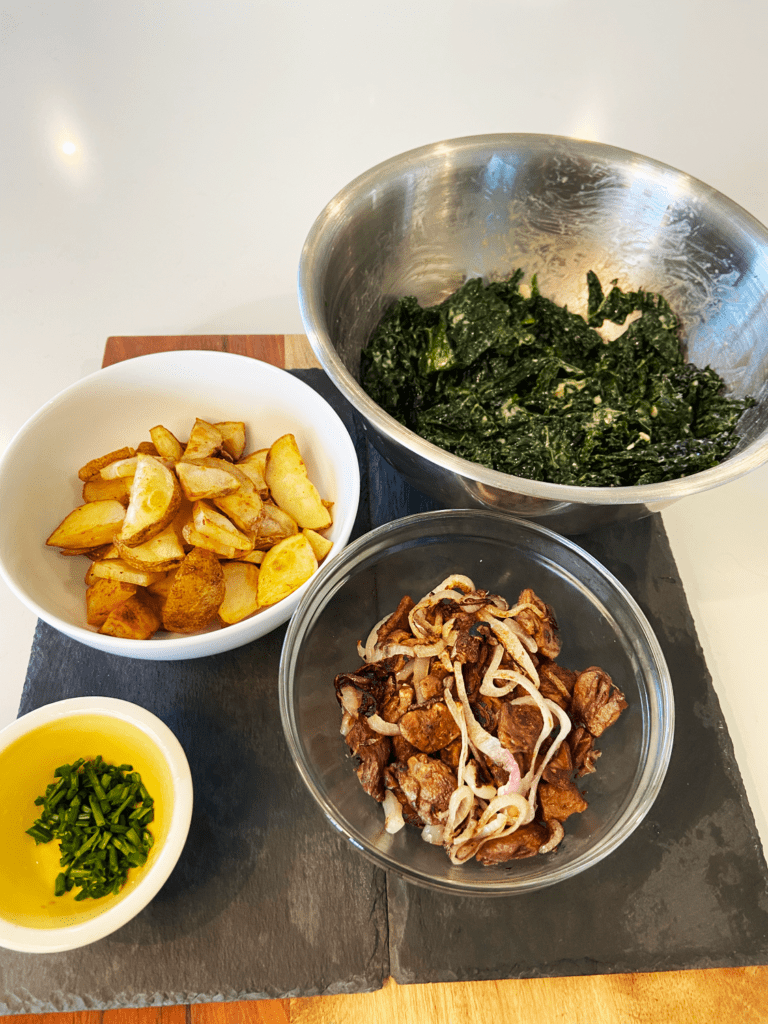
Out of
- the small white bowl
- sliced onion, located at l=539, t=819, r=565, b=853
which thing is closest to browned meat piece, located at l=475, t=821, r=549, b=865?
sliced onion, located at l=539, t=819, r=565, b=853

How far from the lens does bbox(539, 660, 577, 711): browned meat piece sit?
38.5 inches

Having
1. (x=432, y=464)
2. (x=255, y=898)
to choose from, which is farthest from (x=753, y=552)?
(x=255, y=898)

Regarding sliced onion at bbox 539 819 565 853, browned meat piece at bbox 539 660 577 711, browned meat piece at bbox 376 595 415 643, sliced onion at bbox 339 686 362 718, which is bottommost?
sliced onion at bbox 539 819 565 853

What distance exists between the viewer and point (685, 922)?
3.32 feet

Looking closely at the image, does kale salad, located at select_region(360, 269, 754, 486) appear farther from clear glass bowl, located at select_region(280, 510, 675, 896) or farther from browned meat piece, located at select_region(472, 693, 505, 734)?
browned meat piece, located at select_region(472, 693, 505, 734)

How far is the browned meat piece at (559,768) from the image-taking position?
93 cm

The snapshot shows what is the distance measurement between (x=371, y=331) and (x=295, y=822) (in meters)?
0.86

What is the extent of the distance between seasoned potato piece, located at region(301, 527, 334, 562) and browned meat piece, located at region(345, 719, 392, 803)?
246 millimetres

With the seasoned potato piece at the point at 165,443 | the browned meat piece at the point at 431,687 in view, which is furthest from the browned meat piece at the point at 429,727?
the seasoned potato piece at the point at 165,443

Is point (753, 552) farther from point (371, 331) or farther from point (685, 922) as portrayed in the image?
point (371, 331)

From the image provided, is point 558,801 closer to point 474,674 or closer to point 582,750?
point 582,750

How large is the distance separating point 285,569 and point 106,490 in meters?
0.34

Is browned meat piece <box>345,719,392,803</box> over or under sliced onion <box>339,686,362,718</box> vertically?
under

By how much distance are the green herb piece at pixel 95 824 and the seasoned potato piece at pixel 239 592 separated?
0.79 feet
